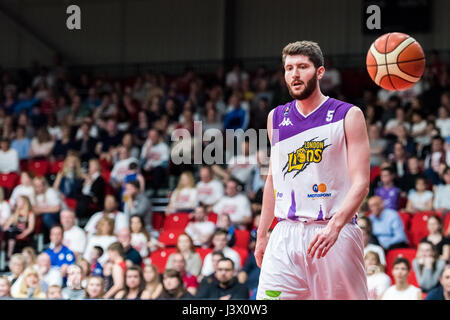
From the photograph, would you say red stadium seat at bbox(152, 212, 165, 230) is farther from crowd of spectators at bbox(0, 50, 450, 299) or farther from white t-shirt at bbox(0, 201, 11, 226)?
white t-shirt at bbox(0, 201, 11, 226)

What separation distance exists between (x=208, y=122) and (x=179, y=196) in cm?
223

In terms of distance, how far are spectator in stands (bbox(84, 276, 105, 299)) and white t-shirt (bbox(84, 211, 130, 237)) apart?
1.62 meters

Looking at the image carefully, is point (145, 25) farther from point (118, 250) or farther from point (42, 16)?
point (118, 250)

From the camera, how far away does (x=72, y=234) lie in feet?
33.2

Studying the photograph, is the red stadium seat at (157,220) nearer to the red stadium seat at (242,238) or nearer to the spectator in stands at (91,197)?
the spectator in stands at (91,197)

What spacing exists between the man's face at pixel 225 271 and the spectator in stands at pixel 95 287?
133 cm

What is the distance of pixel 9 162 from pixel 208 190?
388 cm

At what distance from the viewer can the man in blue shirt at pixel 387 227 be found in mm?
8875

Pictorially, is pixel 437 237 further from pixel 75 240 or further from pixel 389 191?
pixel 75 240

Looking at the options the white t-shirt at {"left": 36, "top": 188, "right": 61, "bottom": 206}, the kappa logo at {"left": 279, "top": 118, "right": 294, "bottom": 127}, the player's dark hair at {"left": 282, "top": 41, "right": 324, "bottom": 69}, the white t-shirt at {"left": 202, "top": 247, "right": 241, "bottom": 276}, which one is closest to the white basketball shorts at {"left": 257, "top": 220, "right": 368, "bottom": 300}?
the kappa logo at {"left": 279, "top": 118, "right": 294, "bottom": 127}

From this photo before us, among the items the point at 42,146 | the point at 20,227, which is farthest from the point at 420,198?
the point at 42,146

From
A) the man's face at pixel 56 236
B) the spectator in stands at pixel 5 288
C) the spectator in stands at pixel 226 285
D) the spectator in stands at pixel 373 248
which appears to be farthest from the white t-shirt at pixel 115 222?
the spectator in stands at pixel 373 248

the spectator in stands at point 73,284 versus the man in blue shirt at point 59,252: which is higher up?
the man in blue shirt at point 59,252

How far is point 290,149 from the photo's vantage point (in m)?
4.08
